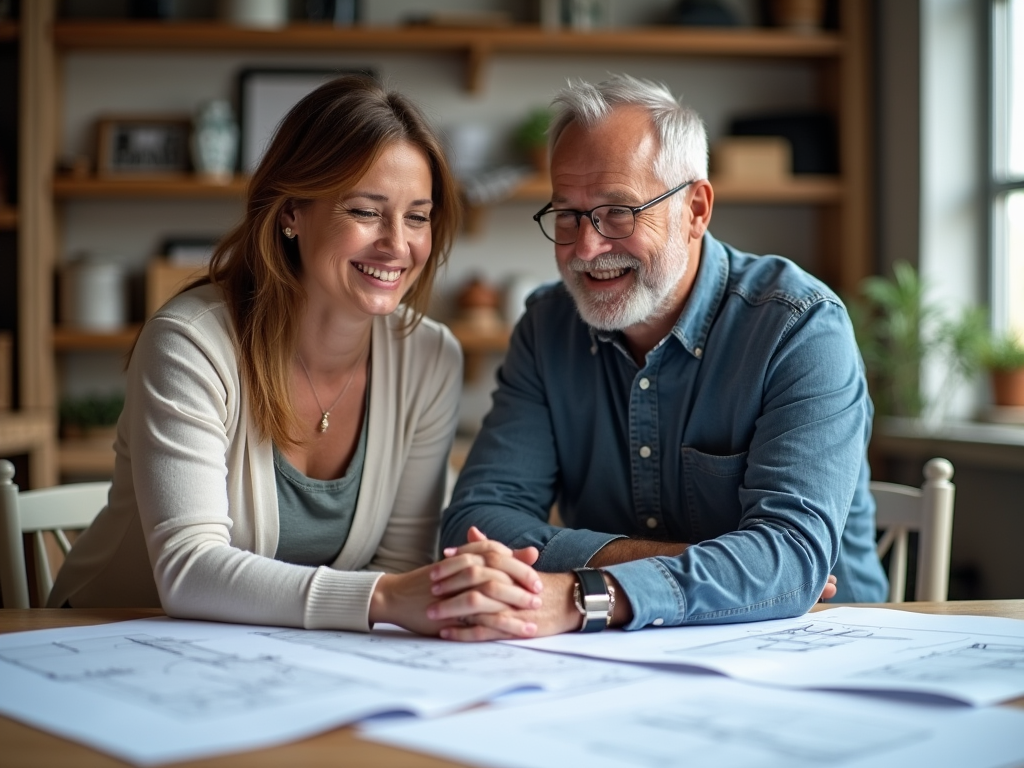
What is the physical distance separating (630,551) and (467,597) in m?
0.35

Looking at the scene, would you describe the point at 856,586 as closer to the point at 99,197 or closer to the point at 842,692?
the point at 842,692

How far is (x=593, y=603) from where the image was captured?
1242 millimetres

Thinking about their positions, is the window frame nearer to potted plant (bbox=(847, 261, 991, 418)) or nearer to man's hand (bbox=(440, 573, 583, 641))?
potted plant (bbox=(847, 261, 991, 418))

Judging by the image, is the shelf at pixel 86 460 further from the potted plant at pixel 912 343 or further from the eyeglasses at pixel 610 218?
the potted plant at pixel 912 343

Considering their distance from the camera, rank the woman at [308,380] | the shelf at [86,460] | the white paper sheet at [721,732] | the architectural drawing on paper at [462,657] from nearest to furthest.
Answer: the white paper sheet at [721,732] → the architectural drawing on paper at [462,657] → the woman at [308,380] → the shelf at [86,460]

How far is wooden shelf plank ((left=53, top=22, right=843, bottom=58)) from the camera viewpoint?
3.64 metres

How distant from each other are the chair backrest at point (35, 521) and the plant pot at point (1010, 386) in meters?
2.54

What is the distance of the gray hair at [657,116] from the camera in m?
1.68

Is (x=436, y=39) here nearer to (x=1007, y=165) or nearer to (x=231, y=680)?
(x=1007, y=165)

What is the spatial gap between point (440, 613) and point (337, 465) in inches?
24.1

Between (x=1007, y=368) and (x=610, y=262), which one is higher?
(x=610, y=262)

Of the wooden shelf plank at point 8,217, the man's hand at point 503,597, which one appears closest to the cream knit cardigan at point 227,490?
the man's hand at point 503,597

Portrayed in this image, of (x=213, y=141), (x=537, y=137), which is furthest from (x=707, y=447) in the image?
(x=213, y=141)

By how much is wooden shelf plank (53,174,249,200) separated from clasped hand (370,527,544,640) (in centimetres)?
262
